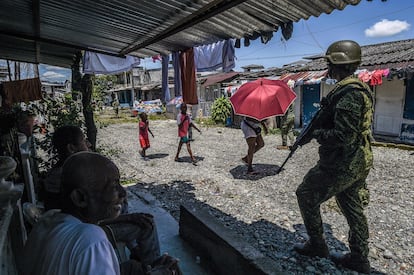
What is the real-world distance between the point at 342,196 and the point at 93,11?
335 cm

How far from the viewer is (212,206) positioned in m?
5.25

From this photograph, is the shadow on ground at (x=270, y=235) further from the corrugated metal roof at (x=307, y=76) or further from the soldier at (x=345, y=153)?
the corrugated metal roof at (x=307, y=76)

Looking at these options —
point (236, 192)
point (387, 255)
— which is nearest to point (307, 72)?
point (236, 192)

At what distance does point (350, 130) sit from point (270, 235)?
200cm

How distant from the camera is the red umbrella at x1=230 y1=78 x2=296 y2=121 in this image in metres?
6.59

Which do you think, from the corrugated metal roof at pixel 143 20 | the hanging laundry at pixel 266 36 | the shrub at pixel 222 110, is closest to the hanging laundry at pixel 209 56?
the corrugated metal roof at pixel 143 20

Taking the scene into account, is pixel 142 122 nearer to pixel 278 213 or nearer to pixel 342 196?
pixel 278 213

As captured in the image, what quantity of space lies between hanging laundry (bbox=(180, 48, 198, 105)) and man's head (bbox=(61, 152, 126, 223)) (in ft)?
13.5

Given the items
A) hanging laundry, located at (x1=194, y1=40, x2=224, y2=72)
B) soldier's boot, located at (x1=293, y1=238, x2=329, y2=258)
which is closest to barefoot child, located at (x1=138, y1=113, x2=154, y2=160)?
hanging laundry, located at (x1=194, y1=40, x2=224, y2=72)

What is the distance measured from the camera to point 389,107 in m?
11.5

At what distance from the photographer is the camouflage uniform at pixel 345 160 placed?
9.04 feet

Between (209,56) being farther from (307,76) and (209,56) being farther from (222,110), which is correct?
(222,110)

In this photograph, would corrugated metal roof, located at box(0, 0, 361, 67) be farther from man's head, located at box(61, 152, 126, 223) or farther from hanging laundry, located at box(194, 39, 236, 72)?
man's head, located at box(61, 152, 126, 223)

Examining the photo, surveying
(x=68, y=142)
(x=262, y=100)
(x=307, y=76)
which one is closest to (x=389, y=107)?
(x=307, y=76)
